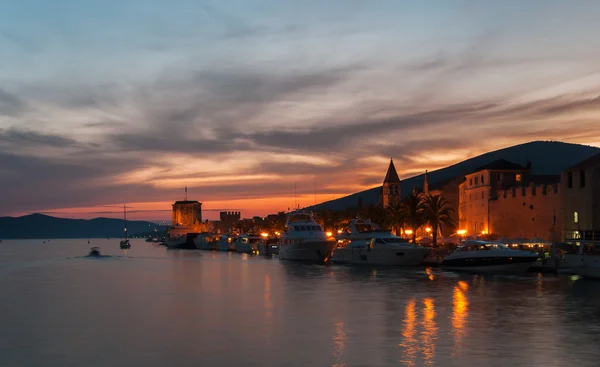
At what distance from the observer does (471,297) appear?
156 ft

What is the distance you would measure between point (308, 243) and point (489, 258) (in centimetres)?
3484

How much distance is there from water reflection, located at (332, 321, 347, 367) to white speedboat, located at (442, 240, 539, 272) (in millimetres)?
33738

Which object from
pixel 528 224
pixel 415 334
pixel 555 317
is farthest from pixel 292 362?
pixel 528 224

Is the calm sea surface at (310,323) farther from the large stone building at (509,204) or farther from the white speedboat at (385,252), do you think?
the large stone building at (509,204)

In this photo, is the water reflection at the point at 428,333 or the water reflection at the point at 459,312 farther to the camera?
the water reflection at the point at 459,312

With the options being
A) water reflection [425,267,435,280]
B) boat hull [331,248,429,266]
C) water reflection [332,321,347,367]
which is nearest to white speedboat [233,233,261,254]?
boat hull [331,248,429,266]

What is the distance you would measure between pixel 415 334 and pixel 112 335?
523 inches

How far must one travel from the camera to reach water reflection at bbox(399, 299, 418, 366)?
2608cm

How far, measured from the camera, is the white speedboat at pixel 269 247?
465 ft

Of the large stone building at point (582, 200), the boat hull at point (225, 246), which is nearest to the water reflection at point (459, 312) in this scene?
the large stone building at point (582, 200)

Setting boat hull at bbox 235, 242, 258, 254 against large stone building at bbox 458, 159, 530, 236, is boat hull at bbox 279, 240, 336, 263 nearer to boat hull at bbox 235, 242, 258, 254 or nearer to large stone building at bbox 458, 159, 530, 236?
large stone building at bbox 458, 159, 530, 236

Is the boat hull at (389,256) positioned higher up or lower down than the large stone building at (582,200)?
lower down

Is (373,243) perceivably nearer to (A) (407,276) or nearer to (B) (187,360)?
(A) (407,276)

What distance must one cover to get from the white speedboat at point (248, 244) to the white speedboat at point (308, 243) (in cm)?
5402
